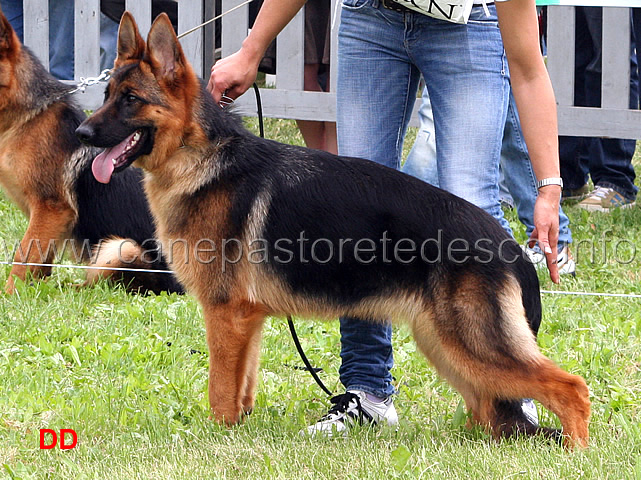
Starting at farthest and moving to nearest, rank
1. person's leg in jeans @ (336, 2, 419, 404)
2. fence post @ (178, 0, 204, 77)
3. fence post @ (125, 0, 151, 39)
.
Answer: fence post @ (125, 0, 151, 39) → fence post @ (178, 0, 204, 77) → person's leg in jeans @ (336, 2, 419, 404)

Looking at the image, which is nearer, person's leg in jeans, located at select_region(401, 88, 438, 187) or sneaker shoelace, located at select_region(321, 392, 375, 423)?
sneaker shoelace, located at select_region(321, 392, 375, 423)

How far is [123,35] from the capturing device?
314 cm

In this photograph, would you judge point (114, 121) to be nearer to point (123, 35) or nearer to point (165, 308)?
point (123, 35)

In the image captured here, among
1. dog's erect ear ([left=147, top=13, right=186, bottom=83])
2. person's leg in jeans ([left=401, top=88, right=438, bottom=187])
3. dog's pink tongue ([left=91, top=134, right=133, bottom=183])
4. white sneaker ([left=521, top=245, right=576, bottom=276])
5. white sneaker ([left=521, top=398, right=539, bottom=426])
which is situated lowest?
white sneaker ([left=521, top=245, right=576, bottom=276])

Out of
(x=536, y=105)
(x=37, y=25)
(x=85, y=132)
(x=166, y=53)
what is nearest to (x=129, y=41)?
(x=166, y=53)

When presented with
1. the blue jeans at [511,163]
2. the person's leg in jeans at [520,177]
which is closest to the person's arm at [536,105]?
the blue jeans at [511,163]

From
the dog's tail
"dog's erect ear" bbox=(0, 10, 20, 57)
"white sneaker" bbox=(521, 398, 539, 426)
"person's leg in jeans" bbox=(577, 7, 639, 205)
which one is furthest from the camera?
"person's leg in jeans" bbox=(577, 7, 639, 205)

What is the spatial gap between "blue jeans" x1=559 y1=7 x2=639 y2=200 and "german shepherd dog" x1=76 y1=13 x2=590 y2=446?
4.81m

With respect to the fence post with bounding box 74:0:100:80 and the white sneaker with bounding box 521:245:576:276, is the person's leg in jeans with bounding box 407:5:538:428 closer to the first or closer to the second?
the white sneaker with bounding box 521:245:576:276

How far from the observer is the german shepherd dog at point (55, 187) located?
4.96 meters

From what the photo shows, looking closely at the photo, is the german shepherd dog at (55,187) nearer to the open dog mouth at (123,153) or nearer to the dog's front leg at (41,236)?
the dog's front leg at (41,236)

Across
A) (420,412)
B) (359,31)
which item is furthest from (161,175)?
(420,412)

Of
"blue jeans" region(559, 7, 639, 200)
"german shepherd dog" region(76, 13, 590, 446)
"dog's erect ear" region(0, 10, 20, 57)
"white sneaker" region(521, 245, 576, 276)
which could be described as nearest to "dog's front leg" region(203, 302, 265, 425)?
"german shepherd dog" region(76, 13, 590, 446)

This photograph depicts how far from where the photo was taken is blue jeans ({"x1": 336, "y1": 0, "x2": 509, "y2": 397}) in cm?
309
